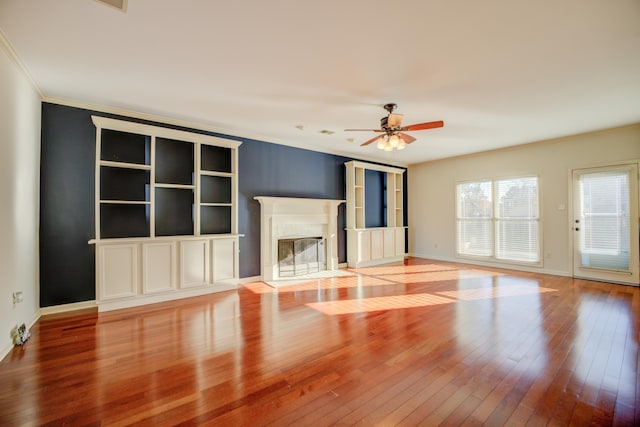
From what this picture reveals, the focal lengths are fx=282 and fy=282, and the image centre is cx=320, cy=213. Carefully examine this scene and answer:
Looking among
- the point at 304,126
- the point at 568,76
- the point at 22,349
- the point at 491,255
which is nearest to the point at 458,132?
the point at 568,76

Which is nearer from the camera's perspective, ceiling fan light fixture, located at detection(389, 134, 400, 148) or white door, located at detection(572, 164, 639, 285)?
ceiling fan light fixture, located at detection(389, 134, 400, 148)

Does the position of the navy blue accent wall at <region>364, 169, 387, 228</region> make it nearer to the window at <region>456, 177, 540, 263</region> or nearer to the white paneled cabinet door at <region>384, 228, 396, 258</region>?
the white paneled cabinet door at <region>384, 228, 396, 258</region>

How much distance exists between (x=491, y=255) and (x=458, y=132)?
3.16 m

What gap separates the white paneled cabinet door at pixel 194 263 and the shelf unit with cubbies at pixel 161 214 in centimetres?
1

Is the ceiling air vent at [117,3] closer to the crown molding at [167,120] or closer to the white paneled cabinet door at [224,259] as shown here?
the crown molding at [167,120]

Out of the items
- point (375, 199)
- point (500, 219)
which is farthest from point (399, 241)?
point (500, 219)

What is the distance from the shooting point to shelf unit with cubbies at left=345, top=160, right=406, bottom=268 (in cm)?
640

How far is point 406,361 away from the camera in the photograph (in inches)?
92.4

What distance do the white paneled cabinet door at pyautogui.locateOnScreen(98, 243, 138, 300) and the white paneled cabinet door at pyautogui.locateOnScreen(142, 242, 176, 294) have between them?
0.37 feet

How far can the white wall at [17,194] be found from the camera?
2.46 metres

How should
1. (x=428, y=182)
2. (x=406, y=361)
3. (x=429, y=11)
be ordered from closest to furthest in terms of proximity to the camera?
(x=429, y=11) → (x=406, y=361) → (x=428, y=182)

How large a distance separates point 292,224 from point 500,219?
15.1 ft

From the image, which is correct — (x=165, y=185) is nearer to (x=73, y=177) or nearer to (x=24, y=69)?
(x=73, y=177)

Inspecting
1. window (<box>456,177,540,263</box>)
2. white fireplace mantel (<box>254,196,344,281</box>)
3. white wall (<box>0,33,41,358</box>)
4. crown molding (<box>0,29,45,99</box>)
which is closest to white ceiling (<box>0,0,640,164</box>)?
crown molding (<box>0,29,45,99</box>)
